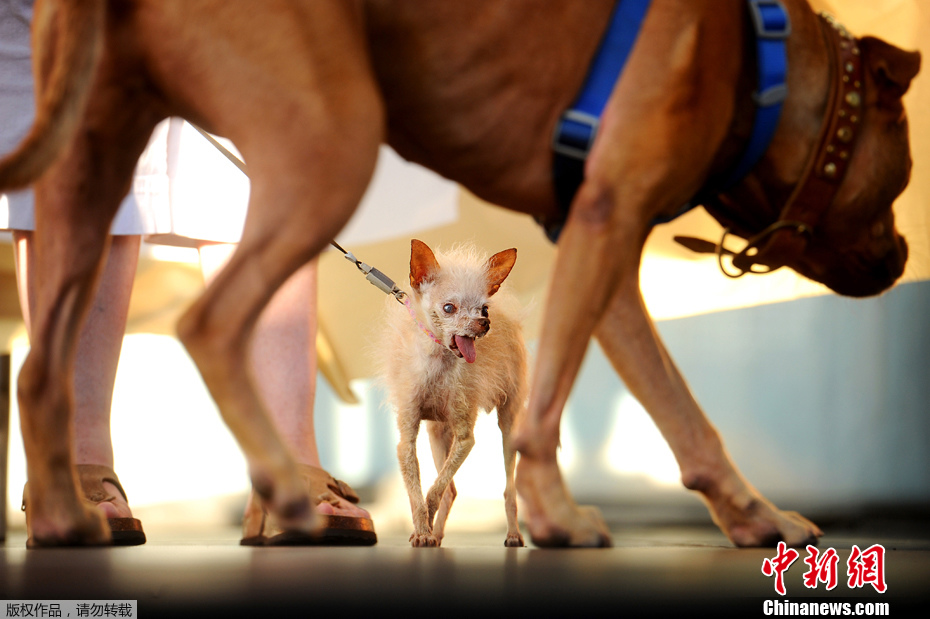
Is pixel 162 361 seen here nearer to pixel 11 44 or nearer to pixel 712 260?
pixel 11 44

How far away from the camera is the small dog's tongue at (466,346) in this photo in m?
1.25

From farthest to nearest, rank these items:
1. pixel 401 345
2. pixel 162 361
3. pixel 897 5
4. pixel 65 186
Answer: pixel 162 361, pixel 897 5, pixel 401 345, pixel 65 186

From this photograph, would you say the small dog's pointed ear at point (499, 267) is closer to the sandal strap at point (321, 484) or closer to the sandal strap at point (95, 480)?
the sandal strap at point (321, 484)

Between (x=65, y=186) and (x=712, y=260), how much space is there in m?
1.54

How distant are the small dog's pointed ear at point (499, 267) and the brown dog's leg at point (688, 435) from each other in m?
0.28

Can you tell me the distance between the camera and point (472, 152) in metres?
0.82

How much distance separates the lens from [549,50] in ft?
2.64

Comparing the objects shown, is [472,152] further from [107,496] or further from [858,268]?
[107,496]

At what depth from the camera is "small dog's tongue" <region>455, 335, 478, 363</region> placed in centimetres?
125

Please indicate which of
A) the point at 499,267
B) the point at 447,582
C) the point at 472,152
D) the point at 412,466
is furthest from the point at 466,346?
the point at 447,582

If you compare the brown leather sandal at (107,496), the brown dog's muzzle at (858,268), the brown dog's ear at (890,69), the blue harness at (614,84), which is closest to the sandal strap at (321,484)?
the brown leather sandal at (107,496)

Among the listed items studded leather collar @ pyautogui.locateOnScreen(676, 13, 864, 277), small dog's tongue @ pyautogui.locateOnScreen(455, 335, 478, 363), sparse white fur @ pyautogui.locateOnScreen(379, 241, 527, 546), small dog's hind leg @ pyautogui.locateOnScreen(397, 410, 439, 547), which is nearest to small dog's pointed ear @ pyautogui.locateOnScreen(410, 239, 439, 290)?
sparse white fur @ pyautogui.locateOnScreen(379, 241, 527, 546)

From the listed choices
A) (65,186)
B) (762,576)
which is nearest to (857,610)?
(762,576)

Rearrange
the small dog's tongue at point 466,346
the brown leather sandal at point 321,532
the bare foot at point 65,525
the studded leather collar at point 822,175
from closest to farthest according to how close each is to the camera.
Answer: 1. the bare foot at point 65,525
2. the studded leather collar at point 822,175
3. the brown leather sandal at point 321,532
4. the small dog's tongue at point 466,346
